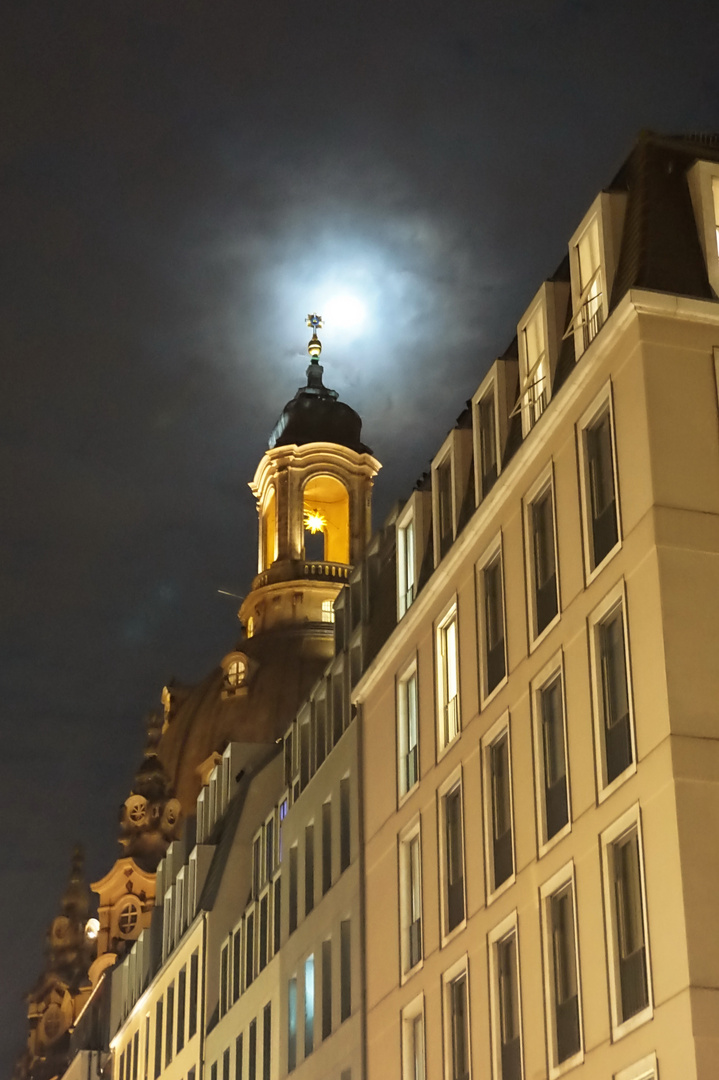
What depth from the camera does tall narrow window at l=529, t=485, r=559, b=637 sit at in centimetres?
3656

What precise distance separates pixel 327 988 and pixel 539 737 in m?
15.3

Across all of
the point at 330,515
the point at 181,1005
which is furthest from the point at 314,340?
the point at 181,1005

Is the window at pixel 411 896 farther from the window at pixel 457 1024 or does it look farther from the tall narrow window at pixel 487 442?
the tall narrow window at pixel 487 442

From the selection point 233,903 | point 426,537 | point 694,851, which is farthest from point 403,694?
point 233,903

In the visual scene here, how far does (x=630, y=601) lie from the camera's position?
32688mm

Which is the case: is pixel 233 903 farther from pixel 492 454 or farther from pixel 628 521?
pixel 628 521

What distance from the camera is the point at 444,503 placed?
44250mm

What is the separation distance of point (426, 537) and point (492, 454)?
506cm

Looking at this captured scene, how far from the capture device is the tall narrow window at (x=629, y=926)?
30.6 m

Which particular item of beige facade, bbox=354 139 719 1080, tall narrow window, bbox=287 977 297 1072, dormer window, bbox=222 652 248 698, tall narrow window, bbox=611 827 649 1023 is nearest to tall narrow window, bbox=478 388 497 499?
beige facade, bbox=354 139 719 1080

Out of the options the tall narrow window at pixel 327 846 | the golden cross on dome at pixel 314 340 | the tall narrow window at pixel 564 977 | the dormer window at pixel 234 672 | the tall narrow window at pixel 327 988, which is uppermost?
the golden cross on dome at pixel 314 340

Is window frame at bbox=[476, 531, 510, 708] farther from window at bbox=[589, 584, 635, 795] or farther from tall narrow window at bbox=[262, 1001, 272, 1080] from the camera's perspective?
tall narrow window at bbox=[262, 1001, 272, 1080]

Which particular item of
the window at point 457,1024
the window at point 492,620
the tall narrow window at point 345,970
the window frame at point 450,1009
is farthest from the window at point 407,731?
the window at point 457,1024

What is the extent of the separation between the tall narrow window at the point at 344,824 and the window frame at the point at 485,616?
404 inches
